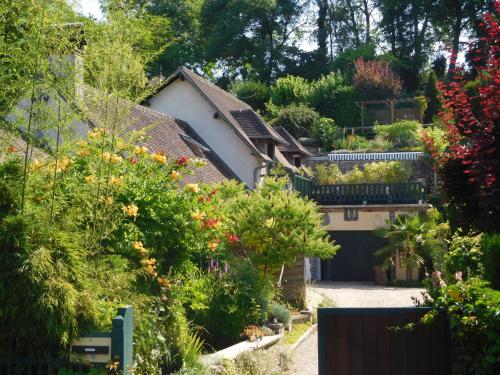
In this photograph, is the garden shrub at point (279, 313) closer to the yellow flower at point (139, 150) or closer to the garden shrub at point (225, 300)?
the garden shrub at point (225, 300)

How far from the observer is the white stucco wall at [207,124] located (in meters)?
23.8

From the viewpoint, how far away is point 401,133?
42.7 m

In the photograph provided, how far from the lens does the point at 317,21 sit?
197 feet

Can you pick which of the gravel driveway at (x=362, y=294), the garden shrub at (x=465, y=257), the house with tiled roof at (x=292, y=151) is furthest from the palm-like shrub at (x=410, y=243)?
the garden shrub at (x=465, y=257)

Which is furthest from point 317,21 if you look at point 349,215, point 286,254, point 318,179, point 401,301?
point 286,254

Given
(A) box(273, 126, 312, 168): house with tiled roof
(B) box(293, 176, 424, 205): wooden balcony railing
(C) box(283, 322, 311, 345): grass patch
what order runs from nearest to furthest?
(C) box(283, 322, 311, 345): grass patch, (A) box(273, 126, 312, 168): house with tiled roof, (B) box(293, 176, 424, 205): wooden balcony railing

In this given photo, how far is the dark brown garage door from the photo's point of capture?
1210 inches

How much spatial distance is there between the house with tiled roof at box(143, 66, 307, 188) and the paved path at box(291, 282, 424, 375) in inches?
174

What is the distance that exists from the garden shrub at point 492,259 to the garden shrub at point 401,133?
33507 mm

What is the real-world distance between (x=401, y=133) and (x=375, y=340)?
3637cm

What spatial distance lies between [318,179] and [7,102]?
28.0m

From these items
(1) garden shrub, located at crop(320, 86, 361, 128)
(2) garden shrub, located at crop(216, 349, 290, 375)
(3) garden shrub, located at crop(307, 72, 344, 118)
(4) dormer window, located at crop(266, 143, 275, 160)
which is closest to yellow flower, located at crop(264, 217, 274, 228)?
(2) garden shrub, located at crop(216, 349, 290, 375)

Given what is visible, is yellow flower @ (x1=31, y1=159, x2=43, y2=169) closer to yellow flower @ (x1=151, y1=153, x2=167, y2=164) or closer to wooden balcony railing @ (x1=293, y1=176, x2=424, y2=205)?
yellow flower @ (x1=151, y1=153, x2=167, y2=164)

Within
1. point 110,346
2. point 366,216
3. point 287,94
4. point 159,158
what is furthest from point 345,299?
point 287,94
